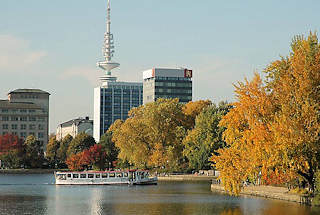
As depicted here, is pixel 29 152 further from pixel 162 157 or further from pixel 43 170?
pixel 162 157

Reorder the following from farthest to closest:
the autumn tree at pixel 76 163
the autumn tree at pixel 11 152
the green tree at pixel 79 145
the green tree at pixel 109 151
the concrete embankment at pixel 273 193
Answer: the green tree at pixel 79 145, the autumn tree at pixel 11 152, the green tree at pixel 109 151, the autumn tree at pixel 76 163, the concrete embankment at pixel 273 193

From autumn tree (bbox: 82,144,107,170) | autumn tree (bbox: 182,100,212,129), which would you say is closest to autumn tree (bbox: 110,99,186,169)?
autumn tree (bbox: 182,100,212,129)

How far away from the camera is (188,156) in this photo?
121m

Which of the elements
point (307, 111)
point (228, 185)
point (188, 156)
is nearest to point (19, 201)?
point (228, 185)

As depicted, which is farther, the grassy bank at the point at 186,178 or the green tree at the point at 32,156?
the green tree at the point at 32,156

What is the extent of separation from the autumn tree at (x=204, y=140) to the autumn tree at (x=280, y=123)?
53559 mm

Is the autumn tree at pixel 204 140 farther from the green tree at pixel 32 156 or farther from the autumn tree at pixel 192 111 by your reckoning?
the green tree at pixel 32 156

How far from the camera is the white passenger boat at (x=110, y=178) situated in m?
106

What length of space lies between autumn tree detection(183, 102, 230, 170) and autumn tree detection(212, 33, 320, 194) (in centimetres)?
5356

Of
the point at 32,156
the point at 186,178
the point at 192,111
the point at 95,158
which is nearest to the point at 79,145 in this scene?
the point at 32,156

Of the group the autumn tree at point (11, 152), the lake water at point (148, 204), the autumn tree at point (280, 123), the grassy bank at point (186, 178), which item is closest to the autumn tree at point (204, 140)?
the grassy bank at point (186, 178)

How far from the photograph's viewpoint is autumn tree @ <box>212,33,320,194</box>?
5656cm

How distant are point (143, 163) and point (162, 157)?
5279mm

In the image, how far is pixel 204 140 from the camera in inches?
4643
